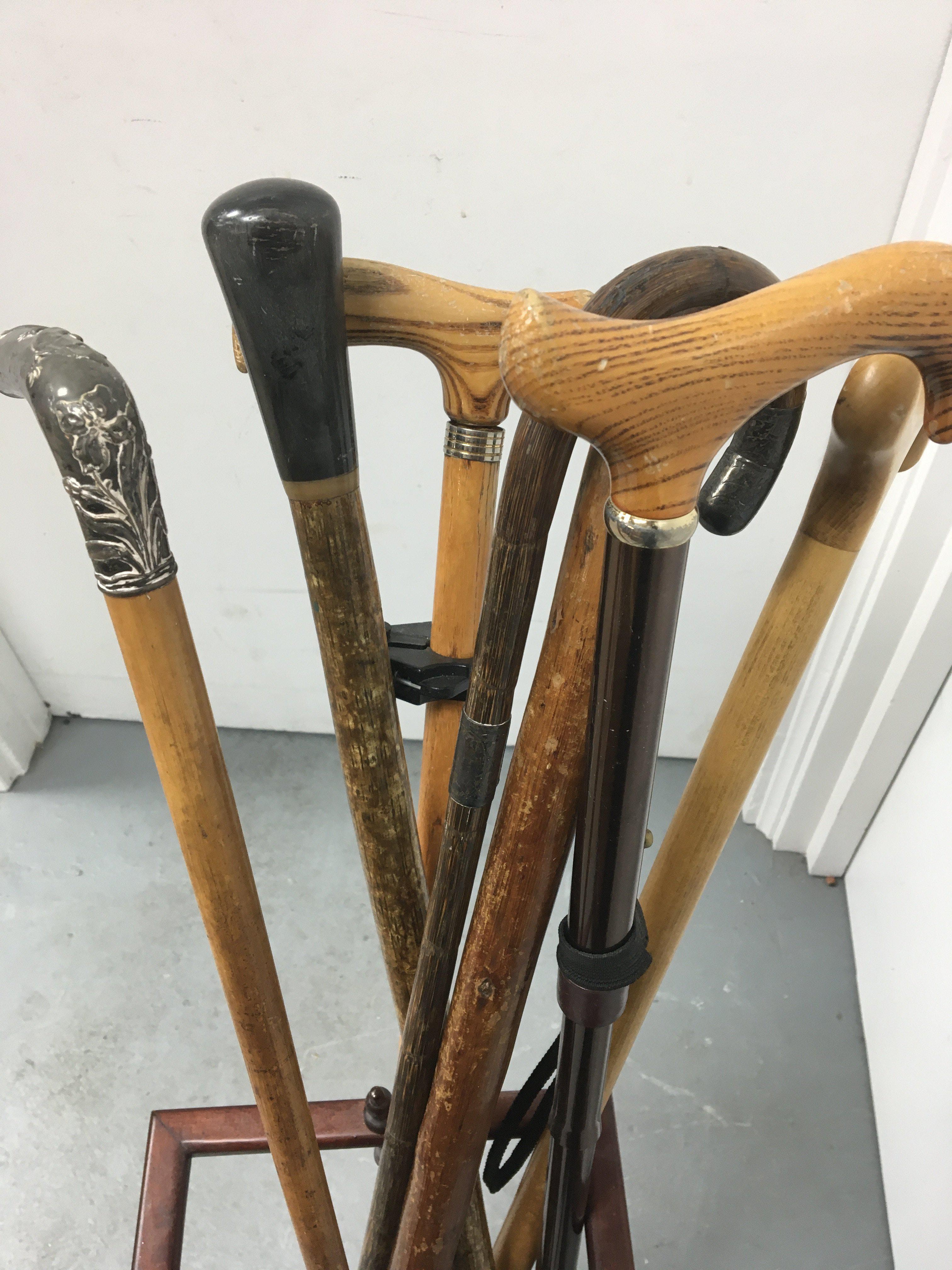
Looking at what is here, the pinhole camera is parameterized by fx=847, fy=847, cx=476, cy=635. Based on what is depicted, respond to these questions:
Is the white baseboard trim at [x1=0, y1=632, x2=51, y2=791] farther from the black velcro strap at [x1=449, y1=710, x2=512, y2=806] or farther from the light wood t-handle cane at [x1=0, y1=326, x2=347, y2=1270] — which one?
the black velcro strap at [x1=449, y1=710, x2=512, y2=806]

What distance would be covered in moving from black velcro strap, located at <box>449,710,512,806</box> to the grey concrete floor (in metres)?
0.81

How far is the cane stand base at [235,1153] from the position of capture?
543mm

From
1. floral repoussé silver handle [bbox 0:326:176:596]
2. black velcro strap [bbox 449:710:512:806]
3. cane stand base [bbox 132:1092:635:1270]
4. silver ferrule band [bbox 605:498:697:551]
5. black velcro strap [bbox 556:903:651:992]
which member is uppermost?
floral repoussé silver handle [bbox 0:326:176:596]

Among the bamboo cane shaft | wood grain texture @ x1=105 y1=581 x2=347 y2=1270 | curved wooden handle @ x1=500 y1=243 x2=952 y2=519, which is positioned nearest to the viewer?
curved wooden handle @ x1=500 y1=243 x2=952 y2=519

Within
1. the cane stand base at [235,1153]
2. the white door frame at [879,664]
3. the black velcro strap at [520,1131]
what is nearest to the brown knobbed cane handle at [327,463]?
the black velcro strap at [520,1131]

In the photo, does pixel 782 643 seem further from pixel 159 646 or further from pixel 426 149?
pixel 426 149

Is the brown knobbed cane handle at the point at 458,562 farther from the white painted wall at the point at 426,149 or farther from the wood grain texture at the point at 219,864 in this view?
the white painted wall at the point at 426,149

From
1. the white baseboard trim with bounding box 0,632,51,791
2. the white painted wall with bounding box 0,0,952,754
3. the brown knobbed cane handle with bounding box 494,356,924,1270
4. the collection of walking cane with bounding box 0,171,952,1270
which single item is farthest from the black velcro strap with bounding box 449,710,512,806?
the white baseboard trim with bounding box 0,632,51,791

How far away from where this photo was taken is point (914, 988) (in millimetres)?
1007

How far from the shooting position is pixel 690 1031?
1.14 metres

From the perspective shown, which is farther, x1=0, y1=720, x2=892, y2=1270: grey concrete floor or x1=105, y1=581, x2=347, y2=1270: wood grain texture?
x1=0, y1=720, x2=892, y2=1270: grey concrete floor

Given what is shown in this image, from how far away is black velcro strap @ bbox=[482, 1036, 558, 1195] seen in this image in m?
0.51

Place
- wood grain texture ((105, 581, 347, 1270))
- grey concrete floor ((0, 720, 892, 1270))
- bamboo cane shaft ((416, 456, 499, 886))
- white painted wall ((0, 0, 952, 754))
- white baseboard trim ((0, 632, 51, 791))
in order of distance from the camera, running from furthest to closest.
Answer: white baseboard trim ((0, 632, 51, 791)) → grey concrete floor ((0, 720, 892, 1270)) → white painted wall ((0, 0, 952, 754)) → bamboo cane shaft ((416, 456, 499, 886)) → wood grain texture ((105, 581, 347, 1270))

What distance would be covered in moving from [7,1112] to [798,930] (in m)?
1.10
